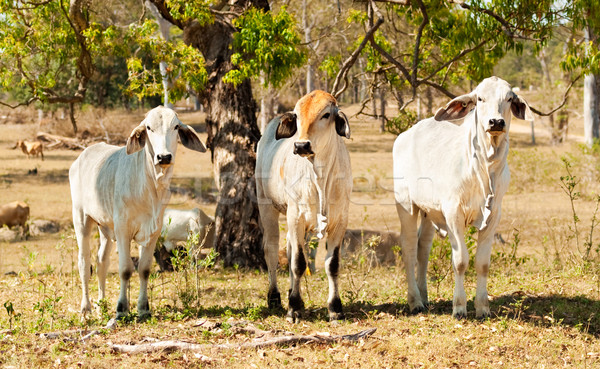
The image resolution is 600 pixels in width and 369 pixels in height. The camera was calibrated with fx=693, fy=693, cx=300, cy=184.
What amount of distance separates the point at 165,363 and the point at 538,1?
694 centimetres

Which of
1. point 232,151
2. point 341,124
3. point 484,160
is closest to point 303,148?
point 341,124

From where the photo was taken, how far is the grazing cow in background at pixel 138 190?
6418 millimetres

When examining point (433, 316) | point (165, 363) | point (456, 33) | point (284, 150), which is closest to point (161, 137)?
point (284, 150)

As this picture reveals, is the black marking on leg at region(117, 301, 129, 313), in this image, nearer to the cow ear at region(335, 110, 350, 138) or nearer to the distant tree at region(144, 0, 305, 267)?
the cow ear at region(335, 110, 350, 138)

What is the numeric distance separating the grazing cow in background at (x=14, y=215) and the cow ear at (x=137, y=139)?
889cm

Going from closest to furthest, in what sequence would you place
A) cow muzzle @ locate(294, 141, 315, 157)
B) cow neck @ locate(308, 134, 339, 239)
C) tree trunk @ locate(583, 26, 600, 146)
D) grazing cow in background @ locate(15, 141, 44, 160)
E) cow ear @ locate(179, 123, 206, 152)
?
cow muzzle @ locate(294, 141, 315, 157)
cow neck @ locate(308, 134, 339, 239)
cow ear @ locate(179, 123, 206, 152)
tree trunk @ locate(583, 26, 600, 146)
grazing cow in background @ locate(15, 141, 44, 160)

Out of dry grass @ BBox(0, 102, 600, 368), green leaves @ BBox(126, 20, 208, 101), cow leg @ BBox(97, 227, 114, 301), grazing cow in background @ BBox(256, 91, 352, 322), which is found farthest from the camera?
green leaves @ BBox(126, 20, 208, 101)

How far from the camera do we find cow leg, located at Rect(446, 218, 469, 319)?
248 inches

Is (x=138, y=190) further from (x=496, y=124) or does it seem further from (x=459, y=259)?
(x=496, y=124)

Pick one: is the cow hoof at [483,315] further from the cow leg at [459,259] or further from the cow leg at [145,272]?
the cow leg at [145,272]

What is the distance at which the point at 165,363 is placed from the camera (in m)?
5.39

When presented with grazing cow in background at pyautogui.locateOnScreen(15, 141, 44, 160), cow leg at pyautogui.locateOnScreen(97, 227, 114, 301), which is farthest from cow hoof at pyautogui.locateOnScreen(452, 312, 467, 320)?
grazing cow in background at pyautogui.locateOnScreen(15, 141, 44, 160)

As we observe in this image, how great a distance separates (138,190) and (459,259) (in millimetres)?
3086

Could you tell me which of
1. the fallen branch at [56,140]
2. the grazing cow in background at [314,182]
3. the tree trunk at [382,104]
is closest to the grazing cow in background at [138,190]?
the grazing cow in background at [314,182]
